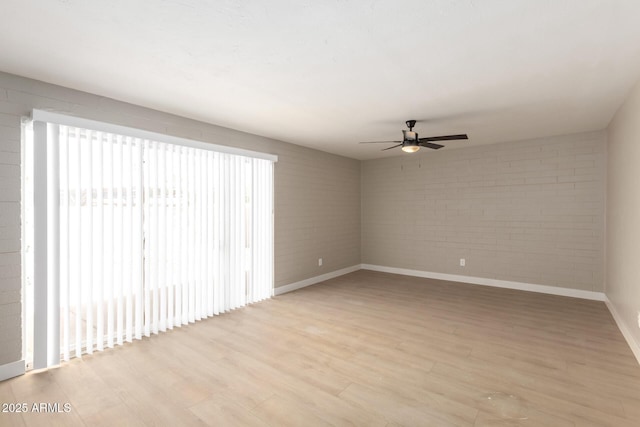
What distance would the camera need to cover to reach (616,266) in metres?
3.87

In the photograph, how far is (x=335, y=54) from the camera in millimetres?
2314

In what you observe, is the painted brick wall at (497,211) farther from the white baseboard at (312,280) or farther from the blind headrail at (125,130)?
the blind headrail at (125,130)

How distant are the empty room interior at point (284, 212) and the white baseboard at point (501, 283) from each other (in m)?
0.05

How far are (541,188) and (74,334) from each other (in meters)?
6.92

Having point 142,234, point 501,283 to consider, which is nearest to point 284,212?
point 142,234

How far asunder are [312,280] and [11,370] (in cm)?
414

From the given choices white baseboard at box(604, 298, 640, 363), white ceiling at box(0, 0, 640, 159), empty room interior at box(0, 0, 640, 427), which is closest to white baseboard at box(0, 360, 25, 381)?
empty room interior at box(0, 0, 640, 427)

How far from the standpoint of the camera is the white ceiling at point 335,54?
71.1 inches

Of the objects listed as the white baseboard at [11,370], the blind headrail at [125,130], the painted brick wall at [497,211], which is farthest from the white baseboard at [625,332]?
the white baseboard at [11,370]

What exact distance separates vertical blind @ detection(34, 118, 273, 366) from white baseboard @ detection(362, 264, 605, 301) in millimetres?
3400

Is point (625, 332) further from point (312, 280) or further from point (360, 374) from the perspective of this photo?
point (312, 280)

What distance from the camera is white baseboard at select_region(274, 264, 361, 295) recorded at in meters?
5.23

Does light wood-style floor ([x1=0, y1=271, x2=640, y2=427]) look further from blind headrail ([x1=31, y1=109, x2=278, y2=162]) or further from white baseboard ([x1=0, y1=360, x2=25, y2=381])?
blind headrail ([x1=31, y1=109, x2=278, y2=162])

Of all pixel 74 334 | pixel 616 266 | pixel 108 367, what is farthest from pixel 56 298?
pixel 616 266
